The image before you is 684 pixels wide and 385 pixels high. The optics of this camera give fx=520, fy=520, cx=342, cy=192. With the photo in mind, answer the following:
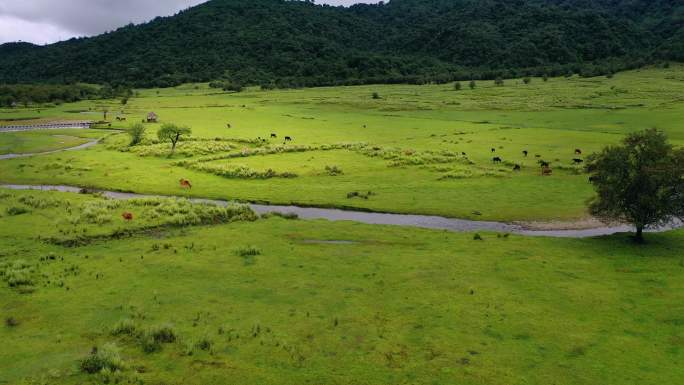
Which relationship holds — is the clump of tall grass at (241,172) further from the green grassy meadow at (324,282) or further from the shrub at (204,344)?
the shrub at (204,344)

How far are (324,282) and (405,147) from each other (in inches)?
1929

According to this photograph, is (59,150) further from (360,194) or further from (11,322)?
(11,322)

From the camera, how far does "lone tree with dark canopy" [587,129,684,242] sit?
3335 centimetres

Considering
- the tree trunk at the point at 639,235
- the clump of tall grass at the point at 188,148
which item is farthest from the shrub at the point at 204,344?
the clump of tall grass at the point at 188,148

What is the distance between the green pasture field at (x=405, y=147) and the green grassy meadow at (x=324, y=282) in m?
0.52

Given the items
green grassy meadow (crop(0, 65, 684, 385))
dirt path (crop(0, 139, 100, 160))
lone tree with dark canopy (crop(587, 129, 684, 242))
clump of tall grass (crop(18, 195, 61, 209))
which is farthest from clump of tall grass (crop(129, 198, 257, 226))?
dirt path (crop(0, 139, 100, 160))

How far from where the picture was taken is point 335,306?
24953 millimetres

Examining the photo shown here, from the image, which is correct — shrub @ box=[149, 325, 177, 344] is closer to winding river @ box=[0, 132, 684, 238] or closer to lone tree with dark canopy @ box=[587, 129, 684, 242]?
winding river @ box=[0, 132, 684, 238]

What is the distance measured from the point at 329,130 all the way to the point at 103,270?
66829 mm

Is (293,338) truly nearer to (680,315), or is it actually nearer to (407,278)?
(407,278)

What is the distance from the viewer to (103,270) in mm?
29641

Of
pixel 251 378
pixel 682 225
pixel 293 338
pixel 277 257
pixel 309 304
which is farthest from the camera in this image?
pixel 682 225

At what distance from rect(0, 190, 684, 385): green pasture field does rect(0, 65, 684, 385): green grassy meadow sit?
0.37ft

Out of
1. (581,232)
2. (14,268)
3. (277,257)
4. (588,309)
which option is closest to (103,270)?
(14,268)
